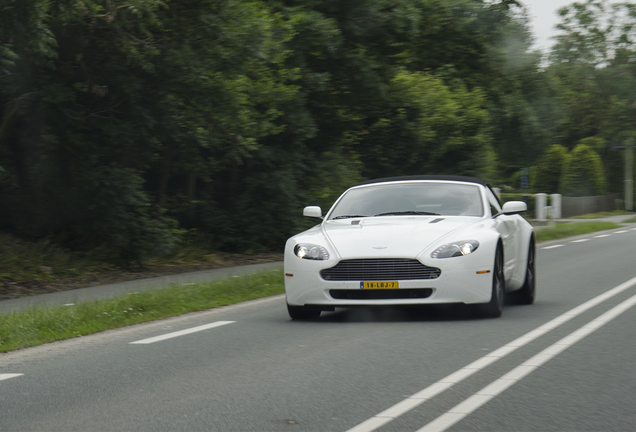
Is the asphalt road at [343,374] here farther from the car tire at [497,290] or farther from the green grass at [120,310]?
the green grass at [120,310]

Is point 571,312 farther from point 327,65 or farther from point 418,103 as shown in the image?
point 418,103

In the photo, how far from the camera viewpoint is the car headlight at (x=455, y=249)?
8.59m

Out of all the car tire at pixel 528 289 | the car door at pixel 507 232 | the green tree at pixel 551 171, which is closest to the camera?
the car door at pixel 507 232

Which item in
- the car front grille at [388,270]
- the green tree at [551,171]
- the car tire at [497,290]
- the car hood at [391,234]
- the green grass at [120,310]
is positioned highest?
the green tree at [551,171]

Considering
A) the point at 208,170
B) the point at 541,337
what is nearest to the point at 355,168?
the point at 208,170

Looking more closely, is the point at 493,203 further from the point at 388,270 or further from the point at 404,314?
the point at 388,270

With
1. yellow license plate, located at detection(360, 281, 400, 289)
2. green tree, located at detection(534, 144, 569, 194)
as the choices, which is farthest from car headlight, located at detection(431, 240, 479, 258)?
green tree, located at detection(534, 144, 569, 194)

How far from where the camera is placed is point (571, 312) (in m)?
9.47

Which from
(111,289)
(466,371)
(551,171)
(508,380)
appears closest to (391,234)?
(466,371)

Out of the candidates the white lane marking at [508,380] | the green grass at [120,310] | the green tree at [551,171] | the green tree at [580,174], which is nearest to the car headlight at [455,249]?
the white lane marking at [508,380]

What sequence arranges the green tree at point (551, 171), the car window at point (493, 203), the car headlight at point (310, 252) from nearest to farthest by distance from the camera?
the car headlight at point (310, 252), the car window at point (493, 203), the green tree at point (551, 171)

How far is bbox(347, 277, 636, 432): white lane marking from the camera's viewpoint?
4867 millimetres

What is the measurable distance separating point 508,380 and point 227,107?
35.3 ft

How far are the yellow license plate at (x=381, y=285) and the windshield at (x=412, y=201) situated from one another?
1418mm
